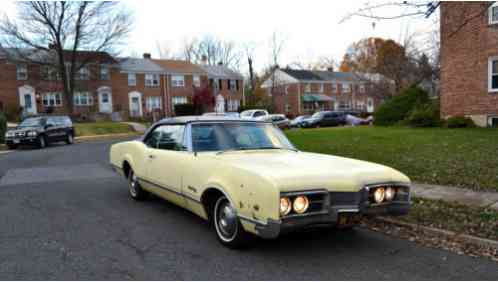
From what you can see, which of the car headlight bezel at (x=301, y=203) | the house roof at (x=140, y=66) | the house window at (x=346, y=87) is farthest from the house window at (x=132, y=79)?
the car headlight bezel at (x=301, y=203)

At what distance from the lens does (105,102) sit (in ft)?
143

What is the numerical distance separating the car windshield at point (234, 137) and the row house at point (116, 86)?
117 feet

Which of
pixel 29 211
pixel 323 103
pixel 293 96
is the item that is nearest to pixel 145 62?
pixel 293 96

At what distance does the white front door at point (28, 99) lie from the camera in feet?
126

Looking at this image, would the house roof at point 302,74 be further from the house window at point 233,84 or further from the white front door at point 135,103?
the white front door at point 135,103

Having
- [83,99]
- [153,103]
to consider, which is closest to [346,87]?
[153,103]

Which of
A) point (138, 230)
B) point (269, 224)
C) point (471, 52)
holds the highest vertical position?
point (471, 52)

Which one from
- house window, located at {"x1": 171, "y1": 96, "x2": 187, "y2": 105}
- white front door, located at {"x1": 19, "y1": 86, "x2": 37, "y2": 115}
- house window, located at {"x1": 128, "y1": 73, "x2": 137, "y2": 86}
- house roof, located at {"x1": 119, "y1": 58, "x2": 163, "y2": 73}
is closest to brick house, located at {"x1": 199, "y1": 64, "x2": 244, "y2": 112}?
house window, located at {"x1": 171, "y1": 96, "x2": 187, "y2": 105}

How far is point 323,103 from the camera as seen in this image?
60.3 metres

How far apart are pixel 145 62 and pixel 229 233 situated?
46.5 m

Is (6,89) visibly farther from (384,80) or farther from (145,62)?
(384,80)

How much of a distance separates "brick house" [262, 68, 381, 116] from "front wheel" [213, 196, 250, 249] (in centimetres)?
4947

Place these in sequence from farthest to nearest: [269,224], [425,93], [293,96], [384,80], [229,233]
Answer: [293,96], [384,80], [425,93], [229,233], [269,224]

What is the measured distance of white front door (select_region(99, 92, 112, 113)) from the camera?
142 feet
